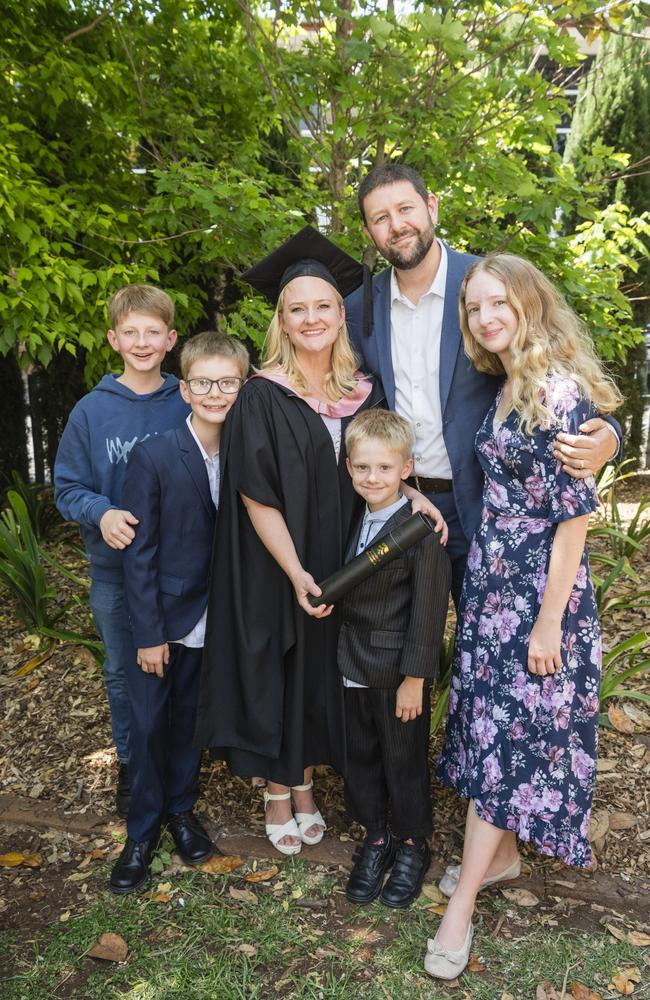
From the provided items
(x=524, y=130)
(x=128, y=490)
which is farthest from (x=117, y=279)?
(x=524, y=130)

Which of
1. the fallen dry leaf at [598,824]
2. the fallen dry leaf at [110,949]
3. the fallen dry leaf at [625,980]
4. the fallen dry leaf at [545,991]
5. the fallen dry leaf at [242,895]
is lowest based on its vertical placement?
the fallen dry leaf at [110,949]

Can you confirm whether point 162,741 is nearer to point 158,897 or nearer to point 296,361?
point 158,897

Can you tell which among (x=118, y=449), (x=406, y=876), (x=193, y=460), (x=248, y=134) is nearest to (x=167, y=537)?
(x=193, y=460)

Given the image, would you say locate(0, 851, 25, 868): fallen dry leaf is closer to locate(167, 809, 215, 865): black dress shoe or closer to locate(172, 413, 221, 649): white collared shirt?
locate(167, 809, 215, 865): black dress shoe

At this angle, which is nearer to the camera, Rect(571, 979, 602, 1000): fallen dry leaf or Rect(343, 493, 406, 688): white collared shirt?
Rect(571, 979, 602, 1000): fallen dry leaf

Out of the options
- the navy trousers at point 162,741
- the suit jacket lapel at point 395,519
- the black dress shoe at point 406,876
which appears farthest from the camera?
the navy trousers at point 162,741

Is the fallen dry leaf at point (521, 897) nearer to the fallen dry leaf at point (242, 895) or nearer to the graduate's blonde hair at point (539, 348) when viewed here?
the fallen dry leaf at point (242, 895)

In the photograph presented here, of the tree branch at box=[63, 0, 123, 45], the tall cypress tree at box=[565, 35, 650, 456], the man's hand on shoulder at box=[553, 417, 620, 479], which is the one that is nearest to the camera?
the man's hand on shoulder at box=[553, 417, 620, 479]

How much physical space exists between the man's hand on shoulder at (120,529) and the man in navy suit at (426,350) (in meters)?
1.01

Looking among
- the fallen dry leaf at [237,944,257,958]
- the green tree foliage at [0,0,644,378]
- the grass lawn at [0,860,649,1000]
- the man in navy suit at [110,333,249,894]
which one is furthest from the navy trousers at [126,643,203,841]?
the green tree foliage at [0,0,644,378]

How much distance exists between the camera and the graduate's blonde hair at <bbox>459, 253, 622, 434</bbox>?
7.23ft

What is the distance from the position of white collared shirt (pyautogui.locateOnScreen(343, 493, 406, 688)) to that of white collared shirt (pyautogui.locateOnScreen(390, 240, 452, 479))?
238 mm

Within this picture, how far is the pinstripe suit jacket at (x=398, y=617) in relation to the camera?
2410mm

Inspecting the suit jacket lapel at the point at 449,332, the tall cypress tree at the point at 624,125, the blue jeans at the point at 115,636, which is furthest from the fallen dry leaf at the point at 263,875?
the tall cypress tree at the point at 624,125
